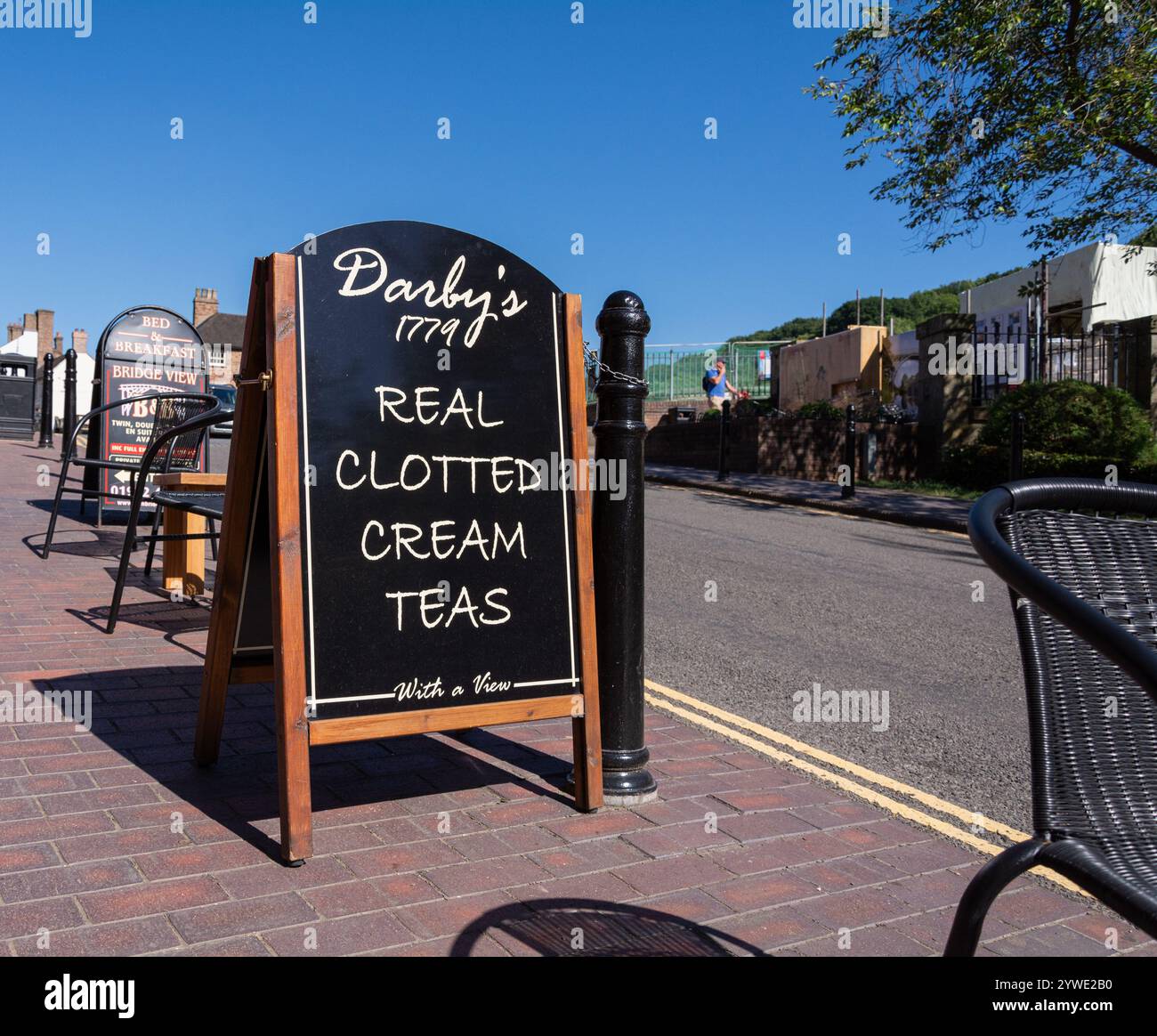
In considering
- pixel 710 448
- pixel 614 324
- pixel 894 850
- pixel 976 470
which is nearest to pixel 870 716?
pixel 894 850

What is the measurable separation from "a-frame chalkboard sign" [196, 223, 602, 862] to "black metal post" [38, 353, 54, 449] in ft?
63.2

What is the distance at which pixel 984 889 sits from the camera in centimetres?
168

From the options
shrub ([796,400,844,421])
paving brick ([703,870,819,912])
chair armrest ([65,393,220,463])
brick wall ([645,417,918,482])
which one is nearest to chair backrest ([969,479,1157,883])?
paving brick ([703,870,819,912])

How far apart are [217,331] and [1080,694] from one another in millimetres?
72979

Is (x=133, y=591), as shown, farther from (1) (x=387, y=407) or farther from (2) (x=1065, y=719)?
(2) (x=1065, y=719)

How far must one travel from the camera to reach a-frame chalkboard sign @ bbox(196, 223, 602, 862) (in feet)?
10.3

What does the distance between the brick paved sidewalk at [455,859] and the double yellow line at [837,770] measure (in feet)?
0.34

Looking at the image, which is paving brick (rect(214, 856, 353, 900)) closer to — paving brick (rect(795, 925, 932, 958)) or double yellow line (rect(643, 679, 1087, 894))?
paving brick (rect(795, 925, 932, 958))

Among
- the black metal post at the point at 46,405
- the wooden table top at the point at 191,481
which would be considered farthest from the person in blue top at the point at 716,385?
the wooden table top at the point at 191,481

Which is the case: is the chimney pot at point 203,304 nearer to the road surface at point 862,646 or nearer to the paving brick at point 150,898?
the road surface at point 862,646

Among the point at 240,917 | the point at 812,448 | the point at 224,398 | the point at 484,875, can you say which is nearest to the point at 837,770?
the point at 484,875

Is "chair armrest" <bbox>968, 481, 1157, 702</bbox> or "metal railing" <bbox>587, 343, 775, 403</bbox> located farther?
"metal railing" <bbox>587, 343, 775, 403</bbox>

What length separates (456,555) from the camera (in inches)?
134
